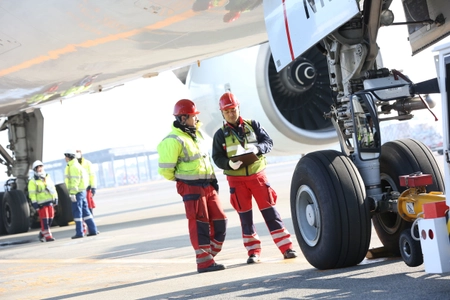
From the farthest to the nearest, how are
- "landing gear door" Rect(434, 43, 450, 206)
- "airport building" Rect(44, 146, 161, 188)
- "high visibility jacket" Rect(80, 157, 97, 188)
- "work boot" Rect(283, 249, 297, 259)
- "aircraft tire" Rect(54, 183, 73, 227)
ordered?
"airport building" Rect(44, 146, 161, 188), "aircraft tire" Rect(54, 183, 73, 227), "high visibility jacket" Rect(80, 157, 97, 188), "work boot" Rect(283, 249, 297, 259), "landing gear door" Rect(434, 43, 450, 206)

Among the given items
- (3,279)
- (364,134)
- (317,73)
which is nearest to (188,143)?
(364,134)

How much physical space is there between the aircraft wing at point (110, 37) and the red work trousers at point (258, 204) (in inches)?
52.6

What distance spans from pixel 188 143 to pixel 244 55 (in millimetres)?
3856

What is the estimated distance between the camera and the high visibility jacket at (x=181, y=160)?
7078 mm

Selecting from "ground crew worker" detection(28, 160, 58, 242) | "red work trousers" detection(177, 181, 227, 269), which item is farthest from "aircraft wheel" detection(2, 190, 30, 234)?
"red work trousers" detection(177, 181, 227, 269)

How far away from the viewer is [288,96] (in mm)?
10352

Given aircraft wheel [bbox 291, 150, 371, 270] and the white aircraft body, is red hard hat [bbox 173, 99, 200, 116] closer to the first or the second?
the white aircraft body

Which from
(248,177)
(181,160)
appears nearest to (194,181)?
(181,160)

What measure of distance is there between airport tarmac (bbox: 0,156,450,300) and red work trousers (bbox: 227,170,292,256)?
0.61 feet

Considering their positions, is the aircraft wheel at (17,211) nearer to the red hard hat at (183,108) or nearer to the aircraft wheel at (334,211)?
the red hard hat at (183,108)

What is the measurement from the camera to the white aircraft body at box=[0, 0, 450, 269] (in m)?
5.48

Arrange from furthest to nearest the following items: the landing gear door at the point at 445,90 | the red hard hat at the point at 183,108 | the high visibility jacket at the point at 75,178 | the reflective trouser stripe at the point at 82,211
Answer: the high visibility jacket at the point at 75,178 → the reflective trouser stripe at the point at 82,211 → the red hard hat at the point at 183,108 → the landing gear door at the point at 445,90

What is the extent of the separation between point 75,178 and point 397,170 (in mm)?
8151

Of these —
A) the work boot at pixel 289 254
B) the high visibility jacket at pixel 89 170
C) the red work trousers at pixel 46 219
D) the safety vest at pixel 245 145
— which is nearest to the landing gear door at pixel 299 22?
the safety vest at pixel 245 145
